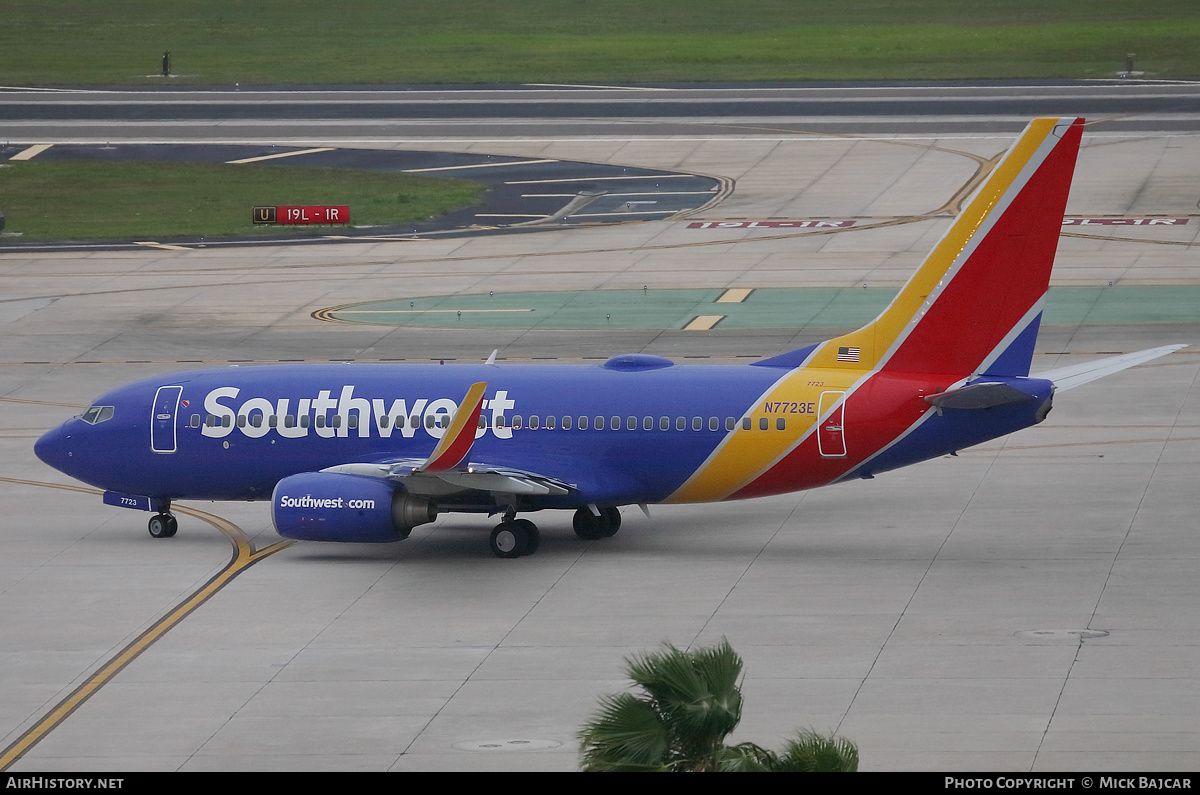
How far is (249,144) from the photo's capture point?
96.4 metres

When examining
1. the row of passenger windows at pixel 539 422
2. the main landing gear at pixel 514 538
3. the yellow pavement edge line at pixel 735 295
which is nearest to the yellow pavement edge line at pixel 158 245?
the yellow pavement edge line at pixel 735 295

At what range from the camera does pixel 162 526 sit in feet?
126

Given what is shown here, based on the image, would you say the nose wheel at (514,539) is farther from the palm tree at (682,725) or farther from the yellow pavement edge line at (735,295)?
the yellow pavement edge line at (735,295)

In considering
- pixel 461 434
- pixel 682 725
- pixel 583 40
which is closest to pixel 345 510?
pixel 461 434

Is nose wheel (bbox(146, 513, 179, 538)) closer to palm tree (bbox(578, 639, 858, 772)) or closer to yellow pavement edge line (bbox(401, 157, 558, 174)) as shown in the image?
palm tree (bbox(578, 639, 858, 772))

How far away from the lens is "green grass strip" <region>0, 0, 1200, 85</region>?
4749 inches

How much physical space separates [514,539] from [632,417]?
3360 mm

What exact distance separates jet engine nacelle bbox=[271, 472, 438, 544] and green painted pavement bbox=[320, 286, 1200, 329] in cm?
2445

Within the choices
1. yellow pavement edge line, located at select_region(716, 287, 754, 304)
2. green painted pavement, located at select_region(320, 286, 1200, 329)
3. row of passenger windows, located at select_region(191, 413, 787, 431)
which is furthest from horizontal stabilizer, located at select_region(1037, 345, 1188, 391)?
yellow pavement edge line, located at select_region(716, 287, 754, 304)

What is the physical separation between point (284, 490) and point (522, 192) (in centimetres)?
5033

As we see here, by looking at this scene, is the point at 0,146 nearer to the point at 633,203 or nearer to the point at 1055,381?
the point at 633,203

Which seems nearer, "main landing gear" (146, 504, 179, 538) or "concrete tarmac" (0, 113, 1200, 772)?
"concrete tarmac" (0, 113, 1200, 772)

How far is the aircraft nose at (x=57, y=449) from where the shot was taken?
38781 millimetres

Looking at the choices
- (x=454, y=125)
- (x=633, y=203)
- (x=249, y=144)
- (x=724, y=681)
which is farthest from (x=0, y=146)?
(x=724, y=681)
